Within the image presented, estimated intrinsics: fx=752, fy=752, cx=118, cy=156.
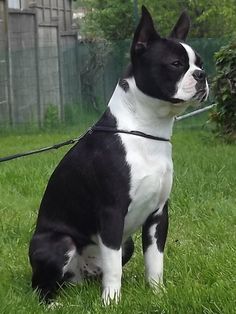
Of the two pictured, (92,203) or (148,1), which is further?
(148,1)

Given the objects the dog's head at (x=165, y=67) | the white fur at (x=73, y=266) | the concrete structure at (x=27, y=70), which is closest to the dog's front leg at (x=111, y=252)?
the white fur at (x=73, y=266)

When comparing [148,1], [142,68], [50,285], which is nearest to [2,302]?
[50,285]

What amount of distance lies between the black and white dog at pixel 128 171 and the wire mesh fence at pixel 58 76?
37.0 feet

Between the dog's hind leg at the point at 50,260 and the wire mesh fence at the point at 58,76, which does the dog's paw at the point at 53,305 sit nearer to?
the dog's hind leg at the point at 50,260

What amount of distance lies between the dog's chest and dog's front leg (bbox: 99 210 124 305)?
10cm

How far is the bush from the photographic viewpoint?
1018 centimetres

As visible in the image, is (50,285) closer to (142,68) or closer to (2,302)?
(2,302)

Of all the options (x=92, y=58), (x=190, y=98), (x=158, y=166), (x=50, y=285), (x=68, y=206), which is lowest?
(x=92, y=58)

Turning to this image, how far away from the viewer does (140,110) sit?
3922mm

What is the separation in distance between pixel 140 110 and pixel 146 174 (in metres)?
0.35

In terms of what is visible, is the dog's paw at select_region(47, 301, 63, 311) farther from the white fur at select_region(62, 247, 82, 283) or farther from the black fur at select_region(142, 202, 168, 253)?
the black fur at select_region(142, 202, 168, 253)

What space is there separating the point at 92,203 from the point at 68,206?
0.20 meters

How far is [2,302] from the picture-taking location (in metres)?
3.94

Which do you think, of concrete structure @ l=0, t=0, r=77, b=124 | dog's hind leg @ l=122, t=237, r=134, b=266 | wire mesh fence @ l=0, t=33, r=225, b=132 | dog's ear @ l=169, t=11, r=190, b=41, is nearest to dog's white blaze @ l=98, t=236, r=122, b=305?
dog's hind leg @ l=122, t=237, r=134, b=266
